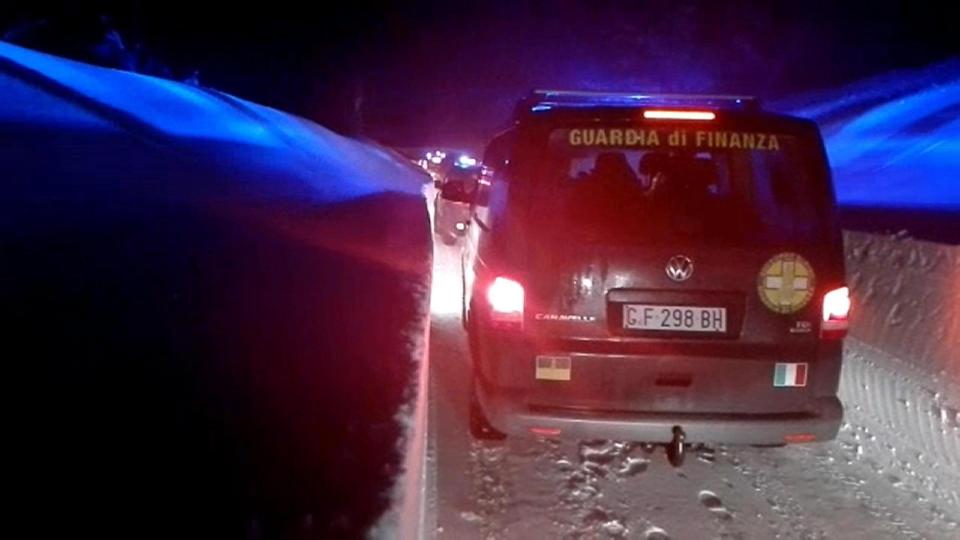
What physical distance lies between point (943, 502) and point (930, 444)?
21.4 inches

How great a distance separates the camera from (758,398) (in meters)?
5.66

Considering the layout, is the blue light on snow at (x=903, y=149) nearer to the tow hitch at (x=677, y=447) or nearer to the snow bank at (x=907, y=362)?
the snow bank at (x=907, y=362)

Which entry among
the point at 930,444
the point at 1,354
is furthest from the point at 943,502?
the point at 1,354

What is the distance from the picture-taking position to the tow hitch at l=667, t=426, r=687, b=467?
5648 mm

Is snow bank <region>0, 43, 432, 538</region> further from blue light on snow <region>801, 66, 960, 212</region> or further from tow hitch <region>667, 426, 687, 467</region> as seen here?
blue light on snow <region>801, 66, 960, 212</region>

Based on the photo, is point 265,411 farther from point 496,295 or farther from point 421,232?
point 421,232

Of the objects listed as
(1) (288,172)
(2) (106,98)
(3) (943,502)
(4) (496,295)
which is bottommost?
(3) (943,502)

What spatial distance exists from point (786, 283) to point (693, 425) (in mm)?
829

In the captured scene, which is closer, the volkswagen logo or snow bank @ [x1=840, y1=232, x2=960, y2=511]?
the volkswagen logo

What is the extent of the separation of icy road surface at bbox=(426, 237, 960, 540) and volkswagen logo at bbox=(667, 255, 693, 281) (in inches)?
45.7

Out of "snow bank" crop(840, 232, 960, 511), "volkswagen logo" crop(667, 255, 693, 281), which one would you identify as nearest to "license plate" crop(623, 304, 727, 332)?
"volkswagen logo" crop(667, 255, 693, 281)

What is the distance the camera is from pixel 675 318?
18.2 feet

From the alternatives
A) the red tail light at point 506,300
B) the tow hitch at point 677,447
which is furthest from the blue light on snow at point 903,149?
the red tail light at point 506,300

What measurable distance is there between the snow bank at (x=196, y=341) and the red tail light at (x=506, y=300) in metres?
0.85
